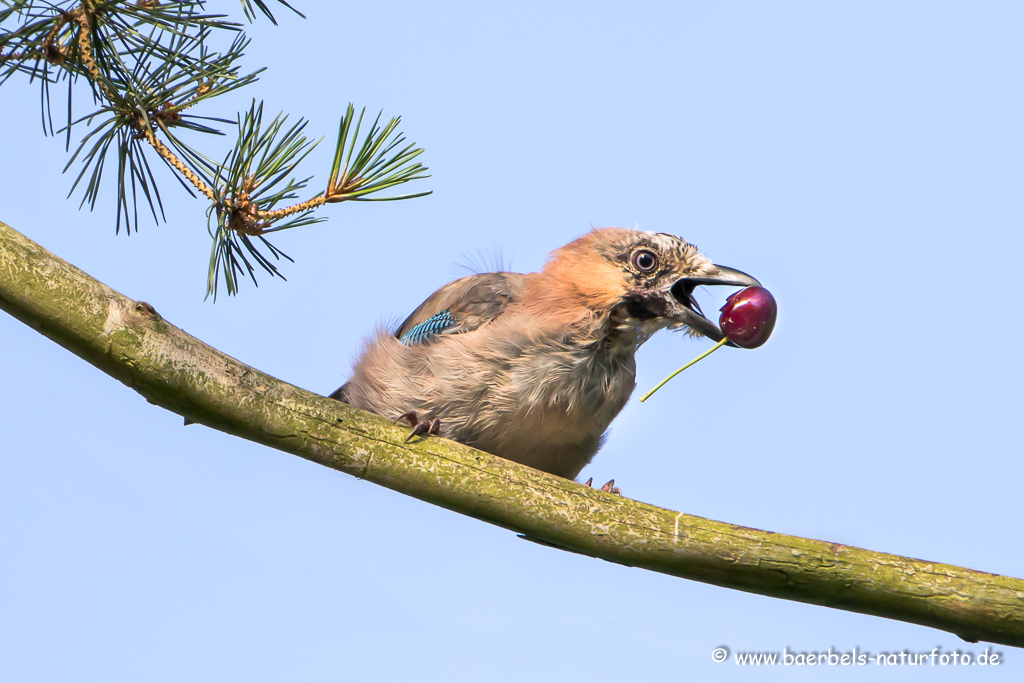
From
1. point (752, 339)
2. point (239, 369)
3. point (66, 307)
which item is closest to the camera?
point (66, 307)

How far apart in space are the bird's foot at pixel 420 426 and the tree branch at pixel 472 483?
0.05 metres

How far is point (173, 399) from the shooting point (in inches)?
124

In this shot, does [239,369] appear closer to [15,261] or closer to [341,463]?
[341,463]

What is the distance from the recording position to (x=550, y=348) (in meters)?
4.33

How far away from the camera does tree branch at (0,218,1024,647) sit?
3.03 metres

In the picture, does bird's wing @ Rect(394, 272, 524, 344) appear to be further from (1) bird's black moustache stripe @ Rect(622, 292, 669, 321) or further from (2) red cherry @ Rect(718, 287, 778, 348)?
(2) red cherry @ Rect(718, 287, 778, 348)

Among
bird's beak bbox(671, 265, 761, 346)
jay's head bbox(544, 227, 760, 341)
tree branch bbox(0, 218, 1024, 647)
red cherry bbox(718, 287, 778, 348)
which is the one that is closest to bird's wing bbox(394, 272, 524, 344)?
jay's head bbox(544, 227, 760, 341)

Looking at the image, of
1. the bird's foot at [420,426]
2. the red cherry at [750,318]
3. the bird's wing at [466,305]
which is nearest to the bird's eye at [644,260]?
the red cherry at [750,318]

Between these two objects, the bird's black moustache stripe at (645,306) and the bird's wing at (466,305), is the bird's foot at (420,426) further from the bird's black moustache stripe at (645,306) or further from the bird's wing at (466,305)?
the bird's black moustache stripe at (645,306)

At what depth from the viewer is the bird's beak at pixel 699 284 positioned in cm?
448

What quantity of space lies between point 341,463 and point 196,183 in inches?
44.9

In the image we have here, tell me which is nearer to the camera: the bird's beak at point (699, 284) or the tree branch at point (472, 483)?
the tree branch at point (472, 483)

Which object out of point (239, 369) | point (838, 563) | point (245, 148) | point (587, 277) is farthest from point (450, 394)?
point (838, 563)

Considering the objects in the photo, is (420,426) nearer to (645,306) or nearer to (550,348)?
(550,348)
